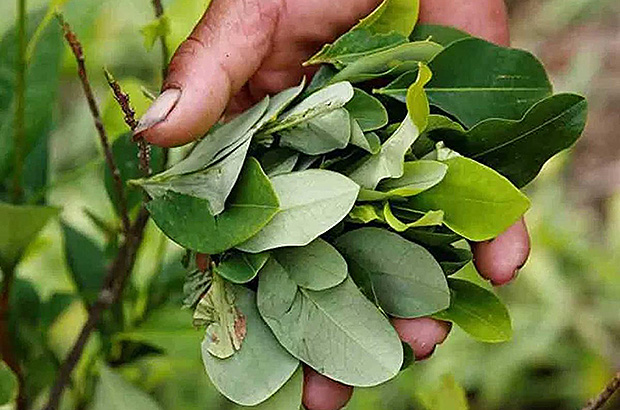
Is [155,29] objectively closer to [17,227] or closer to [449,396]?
[17,227]

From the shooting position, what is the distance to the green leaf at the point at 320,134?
645mm

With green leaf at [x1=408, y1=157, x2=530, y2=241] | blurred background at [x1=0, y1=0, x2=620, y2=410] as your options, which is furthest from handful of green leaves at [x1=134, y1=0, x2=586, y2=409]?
blurred background at [x1=0, y1=0, x2=620, y2=410]

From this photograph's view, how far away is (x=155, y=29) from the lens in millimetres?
737

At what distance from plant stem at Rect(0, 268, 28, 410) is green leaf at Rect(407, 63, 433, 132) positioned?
13.8 inches

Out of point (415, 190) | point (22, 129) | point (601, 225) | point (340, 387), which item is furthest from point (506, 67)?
point (601, 225)

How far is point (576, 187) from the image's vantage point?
6.87 ft

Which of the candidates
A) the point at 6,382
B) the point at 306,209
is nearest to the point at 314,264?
the point at 306,209

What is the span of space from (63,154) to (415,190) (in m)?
1.50

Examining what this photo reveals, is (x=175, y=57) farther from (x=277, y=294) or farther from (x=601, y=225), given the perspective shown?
(x=601, y=225)

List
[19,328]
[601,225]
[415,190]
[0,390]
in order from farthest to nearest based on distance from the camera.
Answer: [601,225], [19,328], [0,390], [415,190]

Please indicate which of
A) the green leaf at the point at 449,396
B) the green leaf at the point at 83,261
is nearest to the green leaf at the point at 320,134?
the green leaf at the point at 449,396

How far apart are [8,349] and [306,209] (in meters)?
0.34

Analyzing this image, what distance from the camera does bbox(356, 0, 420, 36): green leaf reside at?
718 millimetres

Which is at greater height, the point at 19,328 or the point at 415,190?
the point at 415,190
